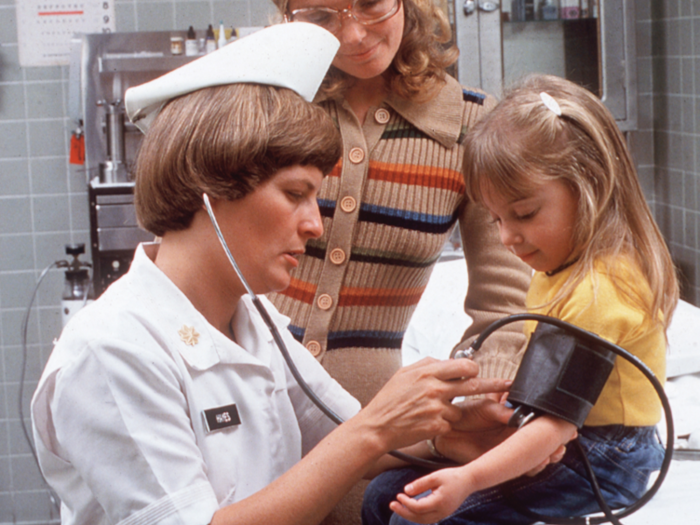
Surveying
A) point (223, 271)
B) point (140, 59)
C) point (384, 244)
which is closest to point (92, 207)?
point (140, 59)

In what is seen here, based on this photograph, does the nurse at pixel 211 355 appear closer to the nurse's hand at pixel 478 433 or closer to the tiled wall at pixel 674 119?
the nurse's hand at pixel 478 433

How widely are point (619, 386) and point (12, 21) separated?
2.78 m

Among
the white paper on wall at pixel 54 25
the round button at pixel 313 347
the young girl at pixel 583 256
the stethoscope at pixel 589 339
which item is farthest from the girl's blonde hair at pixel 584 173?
the white paper on wall at pixel 54 25

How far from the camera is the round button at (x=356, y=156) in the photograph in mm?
1142

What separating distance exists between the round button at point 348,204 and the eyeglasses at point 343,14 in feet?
0.76

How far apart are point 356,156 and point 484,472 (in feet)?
1.75

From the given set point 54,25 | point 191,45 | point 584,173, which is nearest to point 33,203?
point 54,25

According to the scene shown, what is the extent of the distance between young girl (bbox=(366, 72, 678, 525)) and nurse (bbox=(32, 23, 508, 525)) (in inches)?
5.5

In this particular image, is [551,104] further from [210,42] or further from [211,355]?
[210,42]

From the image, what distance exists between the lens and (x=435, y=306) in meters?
2.11

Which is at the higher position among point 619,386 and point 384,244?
point 384,244

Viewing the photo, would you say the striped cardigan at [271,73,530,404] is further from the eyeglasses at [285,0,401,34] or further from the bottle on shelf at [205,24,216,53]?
the bottle on shelf at [205,24,216,53]

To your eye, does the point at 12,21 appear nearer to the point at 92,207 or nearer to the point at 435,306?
the point at 92,207

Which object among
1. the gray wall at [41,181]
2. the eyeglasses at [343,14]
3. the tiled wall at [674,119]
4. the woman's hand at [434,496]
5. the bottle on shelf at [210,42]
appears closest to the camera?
the woman's hand at [434,496]
